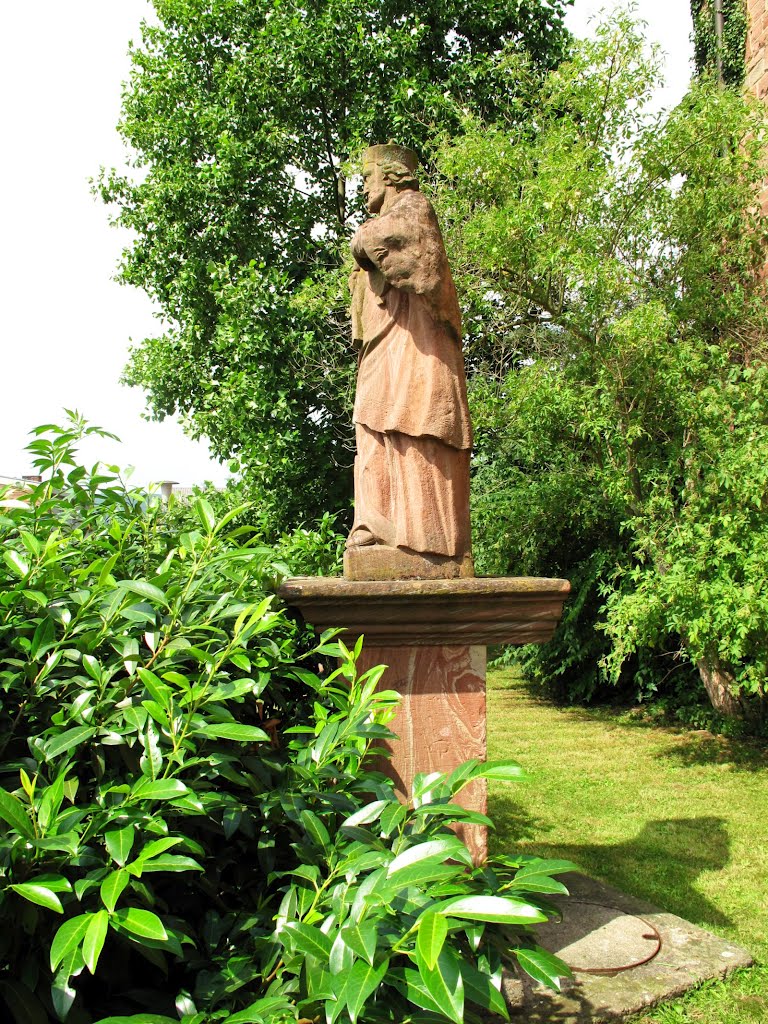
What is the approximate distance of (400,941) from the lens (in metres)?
1.29

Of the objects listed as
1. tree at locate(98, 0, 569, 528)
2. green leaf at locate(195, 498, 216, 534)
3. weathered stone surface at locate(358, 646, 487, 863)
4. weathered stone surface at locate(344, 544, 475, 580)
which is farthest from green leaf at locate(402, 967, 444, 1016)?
tree at locate(98, 0, 569, 528)

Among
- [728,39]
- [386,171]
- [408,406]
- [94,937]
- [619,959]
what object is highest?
[728,39]

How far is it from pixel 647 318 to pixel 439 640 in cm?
496

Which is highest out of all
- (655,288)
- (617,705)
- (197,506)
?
(655,288)

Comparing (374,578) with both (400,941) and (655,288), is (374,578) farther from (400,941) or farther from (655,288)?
(655,288)

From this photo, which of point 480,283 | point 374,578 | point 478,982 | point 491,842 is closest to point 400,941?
point 478,982

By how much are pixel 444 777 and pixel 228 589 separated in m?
0.93

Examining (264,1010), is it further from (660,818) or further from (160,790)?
(660,818)

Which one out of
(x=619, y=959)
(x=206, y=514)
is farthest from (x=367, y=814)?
(x=619, y=959)

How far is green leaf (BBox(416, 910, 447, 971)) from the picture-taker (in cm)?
115

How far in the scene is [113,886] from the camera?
1369 millimetres

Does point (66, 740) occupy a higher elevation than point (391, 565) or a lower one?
lower

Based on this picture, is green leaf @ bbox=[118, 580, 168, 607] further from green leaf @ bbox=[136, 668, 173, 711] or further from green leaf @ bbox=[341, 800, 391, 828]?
green leaf @ bbox=[341, 800, 391, 828]

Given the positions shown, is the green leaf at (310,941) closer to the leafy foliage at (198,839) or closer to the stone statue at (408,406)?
the leafy foliage at (198,839)
